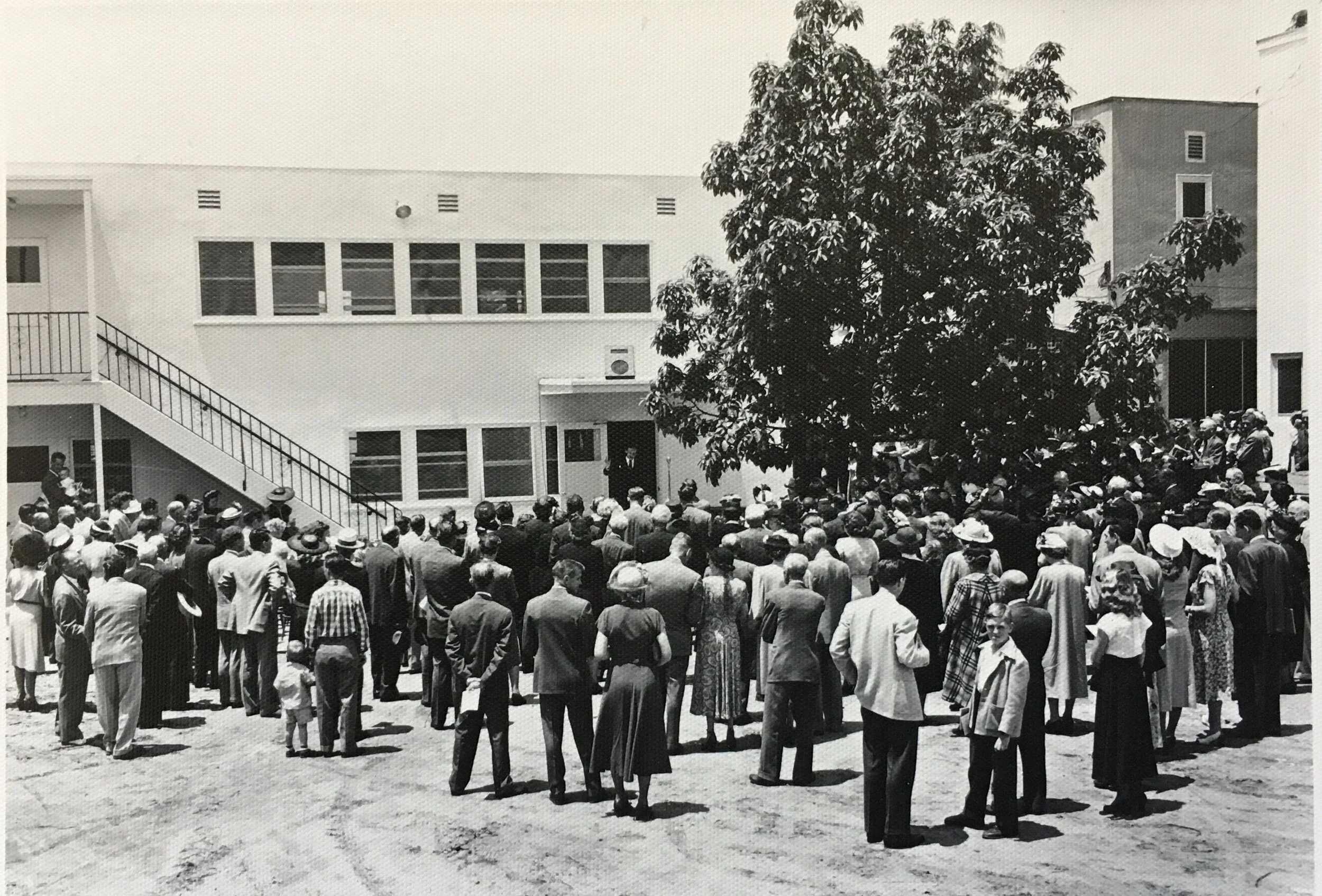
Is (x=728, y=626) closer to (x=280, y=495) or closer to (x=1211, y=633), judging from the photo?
(x=1211, y=633)

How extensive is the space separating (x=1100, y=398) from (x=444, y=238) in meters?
10.3

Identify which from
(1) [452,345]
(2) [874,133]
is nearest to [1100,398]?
(2) [874,133]

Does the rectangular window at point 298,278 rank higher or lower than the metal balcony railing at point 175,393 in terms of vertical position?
higher

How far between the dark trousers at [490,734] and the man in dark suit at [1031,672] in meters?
3.41

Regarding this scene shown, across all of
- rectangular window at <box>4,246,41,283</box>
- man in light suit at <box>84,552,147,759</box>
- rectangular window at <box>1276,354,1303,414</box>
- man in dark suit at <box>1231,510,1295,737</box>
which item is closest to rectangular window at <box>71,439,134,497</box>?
rectangular window at <box>4,246,41,283</box>

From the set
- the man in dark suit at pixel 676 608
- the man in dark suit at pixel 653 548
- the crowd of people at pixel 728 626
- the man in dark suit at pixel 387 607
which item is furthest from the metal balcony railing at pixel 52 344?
the man in dark suit at pixel 676 608

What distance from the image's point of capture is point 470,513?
17.9 meters

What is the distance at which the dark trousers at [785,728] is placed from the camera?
7.82m

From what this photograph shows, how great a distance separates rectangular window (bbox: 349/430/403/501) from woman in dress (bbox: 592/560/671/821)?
419 inches

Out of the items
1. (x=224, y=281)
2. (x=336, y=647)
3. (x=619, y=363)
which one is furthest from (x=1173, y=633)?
Result: (x=224, y=281)

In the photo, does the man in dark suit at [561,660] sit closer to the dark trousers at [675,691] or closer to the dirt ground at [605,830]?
the dirt ground at [605,830]

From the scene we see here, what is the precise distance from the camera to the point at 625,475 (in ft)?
61.0

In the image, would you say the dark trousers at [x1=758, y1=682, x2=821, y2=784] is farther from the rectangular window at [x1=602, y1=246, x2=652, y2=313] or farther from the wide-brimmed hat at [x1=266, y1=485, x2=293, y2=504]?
the rectangular window at [x1=602, y1=246, x2=652, y2=313]

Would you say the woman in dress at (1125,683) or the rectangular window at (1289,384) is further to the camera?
the rectangular window at (1289,384)
